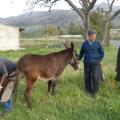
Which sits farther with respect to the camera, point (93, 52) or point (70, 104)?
point (93, 52)

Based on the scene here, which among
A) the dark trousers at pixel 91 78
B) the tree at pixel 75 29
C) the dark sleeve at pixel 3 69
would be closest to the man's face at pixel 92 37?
the dark trousers at pixel 91 78

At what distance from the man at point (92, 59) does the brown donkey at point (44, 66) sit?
357mm

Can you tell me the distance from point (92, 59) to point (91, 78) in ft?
1.86

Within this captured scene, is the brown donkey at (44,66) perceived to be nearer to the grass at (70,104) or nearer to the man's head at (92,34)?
the grass at (70,104)

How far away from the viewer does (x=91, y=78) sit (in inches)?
408

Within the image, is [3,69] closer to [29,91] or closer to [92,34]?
[29,91]

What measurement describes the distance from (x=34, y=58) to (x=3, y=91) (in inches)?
44.4

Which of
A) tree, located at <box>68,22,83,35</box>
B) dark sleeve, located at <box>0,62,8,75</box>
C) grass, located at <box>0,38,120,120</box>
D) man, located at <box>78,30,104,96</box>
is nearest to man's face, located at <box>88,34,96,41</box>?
man, located at <box>78,30,104,96</box>

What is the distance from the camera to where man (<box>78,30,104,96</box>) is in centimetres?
1007

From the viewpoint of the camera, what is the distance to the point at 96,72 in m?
10.2

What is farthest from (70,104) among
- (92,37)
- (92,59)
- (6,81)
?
(92,37)

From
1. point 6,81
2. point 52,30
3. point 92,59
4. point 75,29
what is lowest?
point 52,30

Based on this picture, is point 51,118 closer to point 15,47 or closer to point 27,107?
point 27,107

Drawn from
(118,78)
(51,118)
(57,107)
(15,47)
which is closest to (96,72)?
(118,78)
